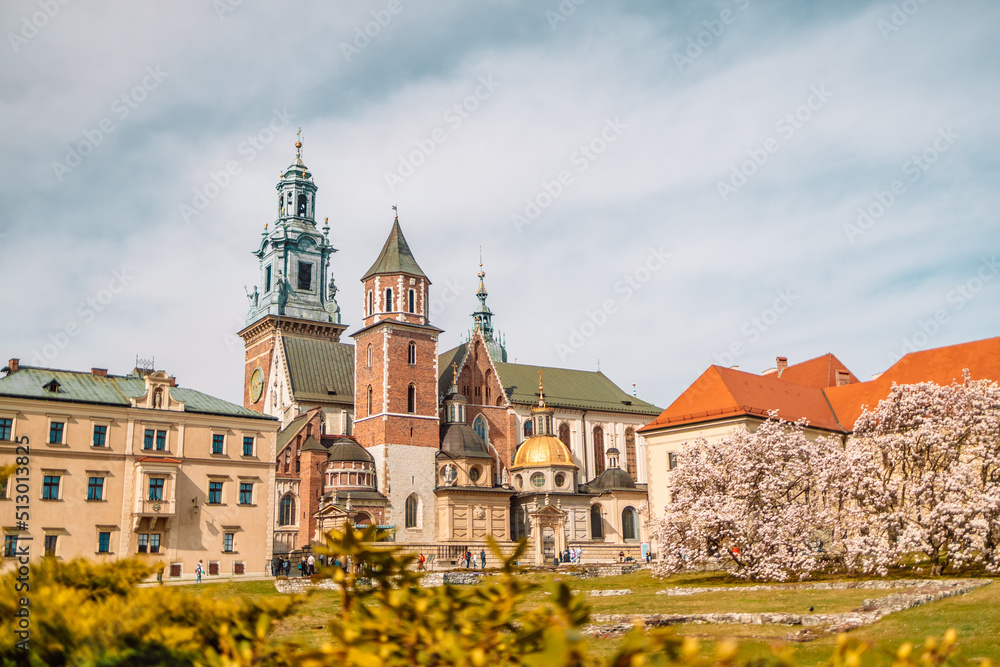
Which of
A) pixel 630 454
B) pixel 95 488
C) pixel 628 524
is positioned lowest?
pixel 628 524

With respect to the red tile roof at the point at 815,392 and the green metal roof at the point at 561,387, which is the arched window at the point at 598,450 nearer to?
the green metal roof at the point at 561,387

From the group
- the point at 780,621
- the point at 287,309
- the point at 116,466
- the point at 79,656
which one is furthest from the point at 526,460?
the point at 79,656

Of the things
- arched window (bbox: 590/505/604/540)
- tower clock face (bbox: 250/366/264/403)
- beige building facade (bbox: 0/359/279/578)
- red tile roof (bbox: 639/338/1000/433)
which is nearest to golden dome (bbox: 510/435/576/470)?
arched window (bbox: 590/505/604/540)

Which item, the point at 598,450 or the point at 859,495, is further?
the point at 598,450

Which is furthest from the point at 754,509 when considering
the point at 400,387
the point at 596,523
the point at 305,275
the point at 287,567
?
the point at 305,275

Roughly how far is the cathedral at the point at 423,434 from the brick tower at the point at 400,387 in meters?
0.09

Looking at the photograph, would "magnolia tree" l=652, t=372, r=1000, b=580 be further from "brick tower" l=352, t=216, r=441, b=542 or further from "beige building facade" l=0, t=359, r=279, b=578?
"brick tower" l=352, t=216, r=441, b=542

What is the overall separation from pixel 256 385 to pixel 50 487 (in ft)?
119

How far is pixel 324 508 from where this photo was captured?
56125mm

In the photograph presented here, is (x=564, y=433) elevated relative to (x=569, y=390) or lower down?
lower down

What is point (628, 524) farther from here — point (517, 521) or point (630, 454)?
point (630, 454)

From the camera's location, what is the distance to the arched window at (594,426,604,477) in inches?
2980

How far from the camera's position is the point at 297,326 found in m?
76.8

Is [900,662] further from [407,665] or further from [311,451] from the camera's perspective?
[311,451]
